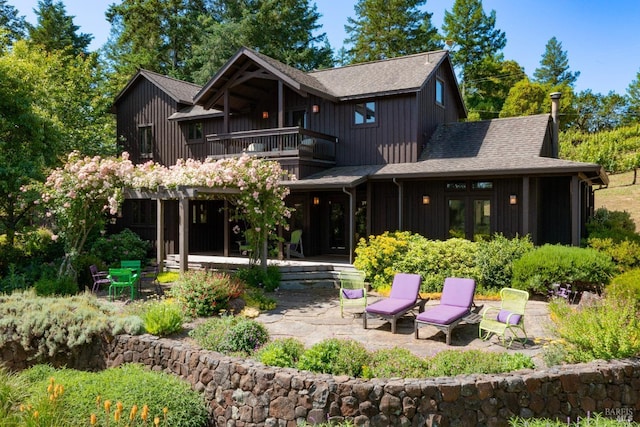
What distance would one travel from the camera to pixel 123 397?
5.73 metres

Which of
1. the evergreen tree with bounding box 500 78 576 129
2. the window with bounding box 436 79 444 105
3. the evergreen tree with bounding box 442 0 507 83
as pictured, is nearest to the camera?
the window with bounding box 436 79 444 105

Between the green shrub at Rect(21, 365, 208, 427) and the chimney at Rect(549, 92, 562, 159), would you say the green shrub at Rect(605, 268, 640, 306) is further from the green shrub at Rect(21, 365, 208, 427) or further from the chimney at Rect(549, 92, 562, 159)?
the chimney at Rect(549, 92, 562, 159)

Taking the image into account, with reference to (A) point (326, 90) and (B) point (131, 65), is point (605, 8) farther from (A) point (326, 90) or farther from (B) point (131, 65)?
(B) point (131, 65)

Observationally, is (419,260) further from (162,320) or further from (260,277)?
(162,320)

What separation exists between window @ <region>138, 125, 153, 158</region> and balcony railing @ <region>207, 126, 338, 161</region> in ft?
17.5

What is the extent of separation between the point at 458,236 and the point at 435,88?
247 inches

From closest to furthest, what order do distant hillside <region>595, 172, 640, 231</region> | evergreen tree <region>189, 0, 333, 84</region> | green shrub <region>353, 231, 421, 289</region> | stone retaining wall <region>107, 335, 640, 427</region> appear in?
stone retaining wall <region>107, 335, 640, 427</region>
green shrub <region>353, 231, 421, 289</region>
distant hillside <region>595, 172, 640, 231</region>
evergreen tree <region>189, 0, 333, 84</region>

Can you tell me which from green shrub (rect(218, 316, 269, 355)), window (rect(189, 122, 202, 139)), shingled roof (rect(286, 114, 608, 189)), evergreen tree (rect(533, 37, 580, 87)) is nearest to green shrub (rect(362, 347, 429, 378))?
green shrub (rect(218, 316, 269, 355))

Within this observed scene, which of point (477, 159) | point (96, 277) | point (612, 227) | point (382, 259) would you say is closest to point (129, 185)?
point (96, 277)

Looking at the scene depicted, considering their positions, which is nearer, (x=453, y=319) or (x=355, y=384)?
(x=355, y=384)

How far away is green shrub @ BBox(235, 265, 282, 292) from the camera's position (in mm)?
11391

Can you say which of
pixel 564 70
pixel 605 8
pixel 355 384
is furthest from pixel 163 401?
pixel 564 70

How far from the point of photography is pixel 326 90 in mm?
15875

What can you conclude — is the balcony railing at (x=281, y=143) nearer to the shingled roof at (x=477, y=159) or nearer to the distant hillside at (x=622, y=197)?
the shingled roof at (x=477, y=159)
